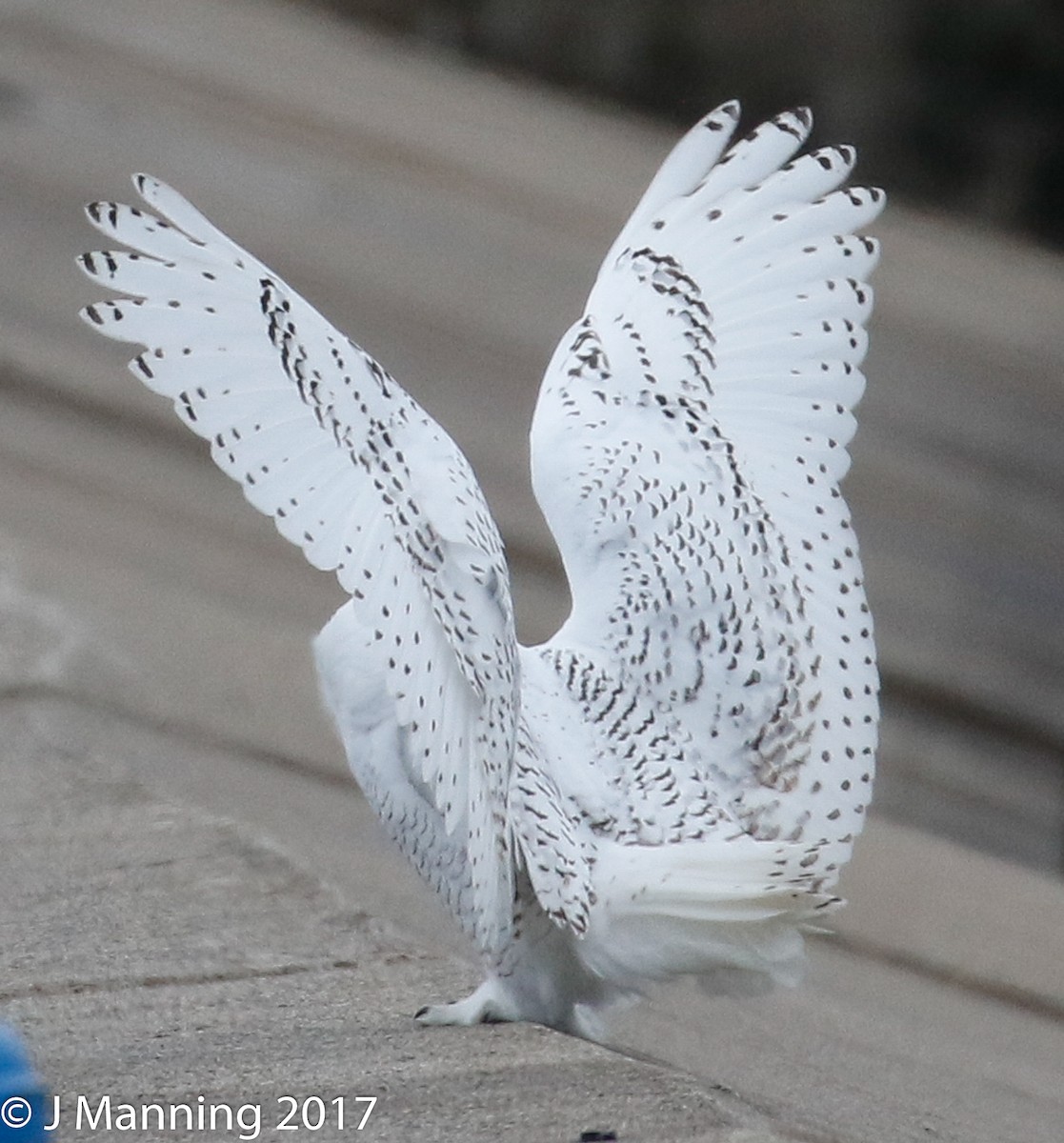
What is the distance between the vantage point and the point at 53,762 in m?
4.02

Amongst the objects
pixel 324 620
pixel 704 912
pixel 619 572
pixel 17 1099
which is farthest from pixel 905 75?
pixel 17 1099

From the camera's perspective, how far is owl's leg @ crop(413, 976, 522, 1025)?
2768 millimetres

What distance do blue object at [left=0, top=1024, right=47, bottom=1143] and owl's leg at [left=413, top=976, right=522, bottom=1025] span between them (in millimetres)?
855

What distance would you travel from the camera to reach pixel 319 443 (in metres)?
2.33

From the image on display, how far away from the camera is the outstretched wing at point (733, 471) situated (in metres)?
2.87

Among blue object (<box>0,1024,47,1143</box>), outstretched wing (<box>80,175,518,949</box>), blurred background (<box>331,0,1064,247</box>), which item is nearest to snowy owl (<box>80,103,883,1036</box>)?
outstretched wing (<box>80,175,518,949</box>)

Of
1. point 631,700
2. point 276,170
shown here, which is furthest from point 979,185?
point 631,700

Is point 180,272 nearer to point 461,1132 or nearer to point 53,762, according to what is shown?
point 461,1132

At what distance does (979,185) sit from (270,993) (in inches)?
288

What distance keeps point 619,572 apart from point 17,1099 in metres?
1.26

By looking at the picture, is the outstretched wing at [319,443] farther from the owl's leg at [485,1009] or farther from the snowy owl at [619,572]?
the owl's leg at [485,1009]

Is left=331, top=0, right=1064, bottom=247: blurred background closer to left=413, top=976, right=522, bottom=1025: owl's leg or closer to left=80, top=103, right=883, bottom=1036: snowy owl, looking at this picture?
left=80, top=103, right=883, bottom=1036: snowy owl

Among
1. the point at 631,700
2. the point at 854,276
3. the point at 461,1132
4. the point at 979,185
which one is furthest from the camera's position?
the point at 979,185

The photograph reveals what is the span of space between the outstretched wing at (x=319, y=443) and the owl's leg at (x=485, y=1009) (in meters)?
0.56
